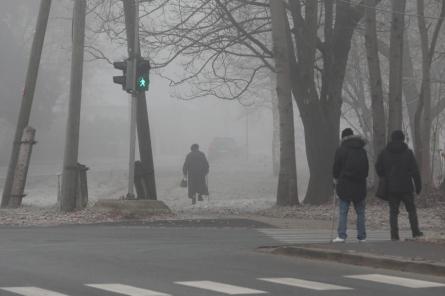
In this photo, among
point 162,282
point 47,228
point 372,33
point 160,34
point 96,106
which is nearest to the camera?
point 162,282

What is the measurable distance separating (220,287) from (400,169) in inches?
220

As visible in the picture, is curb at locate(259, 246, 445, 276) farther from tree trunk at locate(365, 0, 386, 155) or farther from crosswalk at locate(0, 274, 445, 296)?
tree trunk at locate(365, 0, 386, 155)

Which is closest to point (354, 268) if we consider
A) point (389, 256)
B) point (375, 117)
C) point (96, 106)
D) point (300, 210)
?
point (389, 256)

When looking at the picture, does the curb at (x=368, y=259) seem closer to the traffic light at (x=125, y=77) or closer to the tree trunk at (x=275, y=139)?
the traffic light at (x=125, y=77)

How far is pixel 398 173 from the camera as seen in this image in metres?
14.5

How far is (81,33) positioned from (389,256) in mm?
12140

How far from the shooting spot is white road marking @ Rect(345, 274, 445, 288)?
10.0 m

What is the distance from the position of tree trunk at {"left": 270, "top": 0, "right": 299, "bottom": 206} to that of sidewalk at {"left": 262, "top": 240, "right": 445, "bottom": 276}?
33.1 ft

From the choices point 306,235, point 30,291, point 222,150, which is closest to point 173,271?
point 30,291

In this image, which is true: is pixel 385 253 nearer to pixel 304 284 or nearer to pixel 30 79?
pixel 304 284

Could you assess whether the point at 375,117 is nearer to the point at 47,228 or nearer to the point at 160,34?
the point at 160,34

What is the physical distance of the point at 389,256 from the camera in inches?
466

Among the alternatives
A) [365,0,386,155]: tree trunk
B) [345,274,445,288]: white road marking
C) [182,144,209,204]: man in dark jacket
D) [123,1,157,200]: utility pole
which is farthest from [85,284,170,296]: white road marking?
[182,144,209,204]: man in dark jacket

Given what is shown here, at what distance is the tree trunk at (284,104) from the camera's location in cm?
2364
